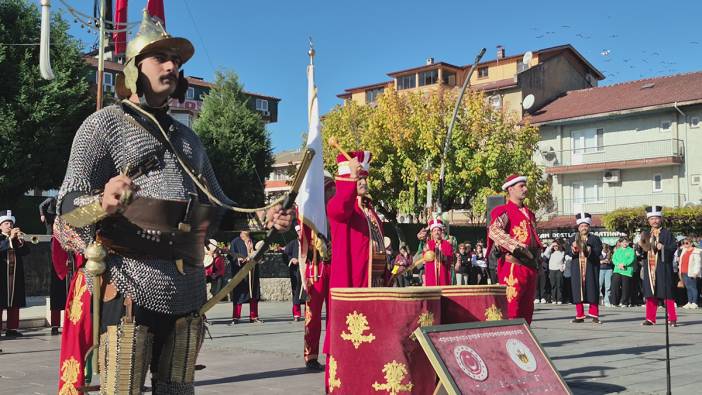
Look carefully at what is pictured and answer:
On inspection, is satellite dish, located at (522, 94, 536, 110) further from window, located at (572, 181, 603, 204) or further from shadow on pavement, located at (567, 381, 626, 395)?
shadow on pavement, located at (567, 381, 626, 395)

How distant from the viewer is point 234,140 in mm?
44938

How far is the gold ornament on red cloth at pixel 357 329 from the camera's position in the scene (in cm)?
551

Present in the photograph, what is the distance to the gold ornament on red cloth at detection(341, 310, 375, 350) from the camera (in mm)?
5515

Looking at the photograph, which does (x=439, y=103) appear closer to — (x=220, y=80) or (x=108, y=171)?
(x=220, y=80)

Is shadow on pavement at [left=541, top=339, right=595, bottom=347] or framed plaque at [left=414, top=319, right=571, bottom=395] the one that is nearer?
framed plaque at [left=414, top=319, right=571, bottom=395]

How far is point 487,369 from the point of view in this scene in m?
4.64

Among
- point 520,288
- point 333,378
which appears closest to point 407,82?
point 520,288

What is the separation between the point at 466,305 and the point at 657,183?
4454 centimetres

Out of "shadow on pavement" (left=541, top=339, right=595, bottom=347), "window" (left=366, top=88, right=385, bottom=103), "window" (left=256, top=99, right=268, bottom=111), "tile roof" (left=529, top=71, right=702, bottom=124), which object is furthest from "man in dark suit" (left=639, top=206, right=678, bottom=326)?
"window" (left=256, top=99, right=268, bottom=111)

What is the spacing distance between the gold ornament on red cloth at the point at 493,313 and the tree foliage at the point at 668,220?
32561 millimetres

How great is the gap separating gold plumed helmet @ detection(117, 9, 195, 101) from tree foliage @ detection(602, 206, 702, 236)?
35.4m

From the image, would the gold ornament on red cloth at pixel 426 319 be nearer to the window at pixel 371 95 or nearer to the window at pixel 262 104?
the window at pixel 371 95

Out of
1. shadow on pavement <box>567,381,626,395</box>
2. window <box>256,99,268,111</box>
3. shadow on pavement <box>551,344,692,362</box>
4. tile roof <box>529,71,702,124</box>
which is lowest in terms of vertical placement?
shadow on pavement <box>551,344,692,362</box>

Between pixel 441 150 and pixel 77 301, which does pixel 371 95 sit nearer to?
pixel 441 150
